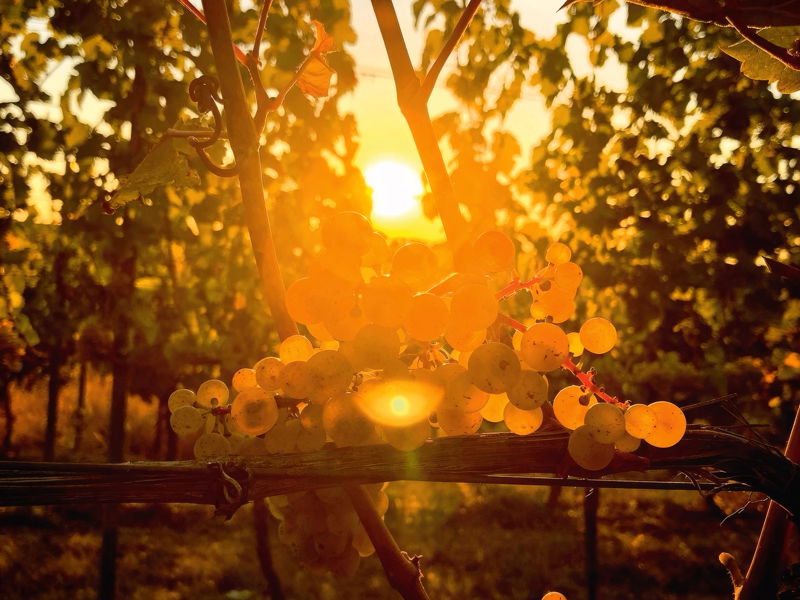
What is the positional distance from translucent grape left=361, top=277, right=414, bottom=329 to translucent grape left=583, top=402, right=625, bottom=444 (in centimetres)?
28

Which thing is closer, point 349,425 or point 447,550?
point 349,425

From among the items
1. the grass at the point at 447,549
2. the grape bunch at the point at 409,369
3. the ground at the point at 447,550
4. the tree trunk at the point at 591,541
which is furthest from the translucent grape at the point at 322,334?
the ground at the point at 447,550

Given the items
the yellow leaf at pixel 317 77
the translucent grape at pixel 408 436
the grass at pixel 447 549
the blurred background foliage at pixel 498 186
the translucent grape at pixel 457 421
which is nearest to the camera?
the translucent grape at pixel 408 436

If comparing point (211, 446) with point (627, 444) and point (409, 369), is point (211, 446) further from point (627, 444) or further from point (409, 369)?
point (627, 444)

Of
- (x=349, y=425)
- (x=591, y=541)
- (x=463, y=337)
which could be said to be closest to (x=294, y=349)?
(x=349, y=425)

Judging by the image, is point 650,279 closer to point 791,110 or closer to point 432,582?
point 791,110

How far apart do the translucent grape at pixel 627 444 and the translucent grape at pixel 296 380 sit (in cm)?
43

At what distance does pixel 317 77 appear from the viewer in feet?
3.97

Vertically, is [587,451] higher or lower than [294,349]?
lower

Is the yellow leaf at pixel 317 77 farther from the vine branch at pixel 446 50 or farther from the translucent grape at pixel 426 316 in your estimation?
the translucent grape at pixel 426 316

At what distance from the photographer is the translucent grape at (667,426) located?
769 mm

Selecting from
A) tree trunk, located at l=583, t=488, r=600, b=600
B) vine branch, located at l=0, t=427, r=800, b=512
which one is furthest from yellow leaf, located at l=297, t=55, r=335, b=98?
tree trunk, located at l=583, t=488, r=600, b=600

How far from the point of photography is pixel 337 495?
97cm

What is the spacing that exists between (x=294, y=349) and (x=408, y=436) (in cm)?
24
